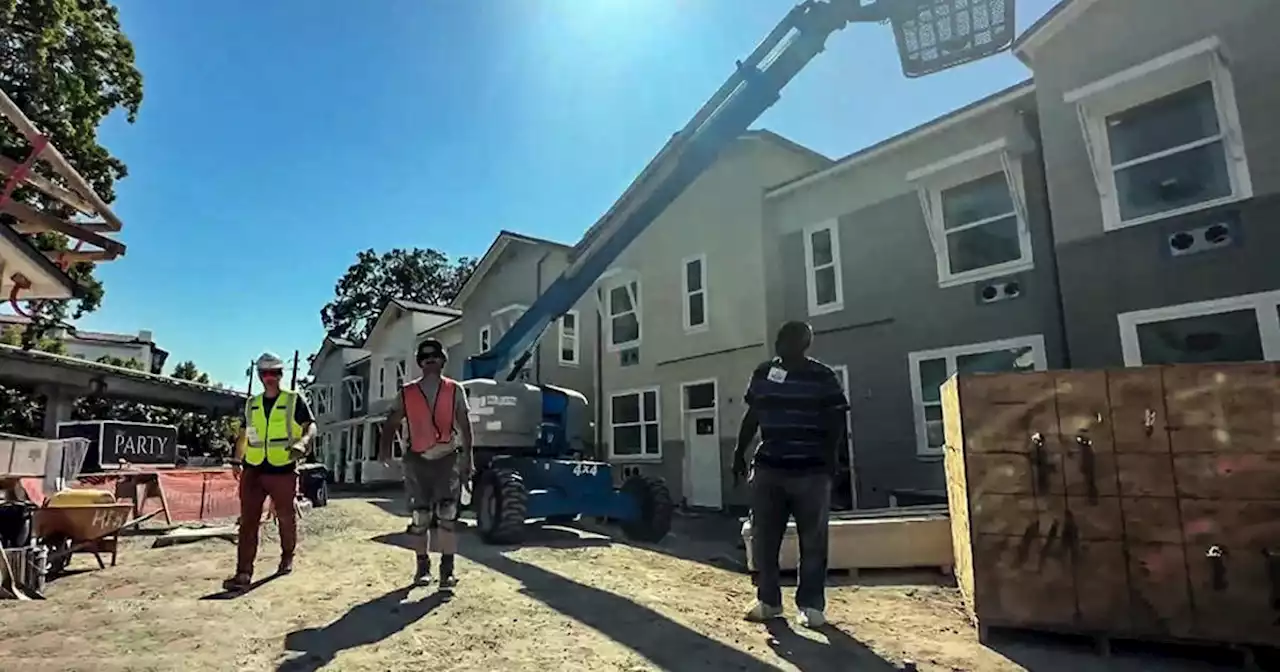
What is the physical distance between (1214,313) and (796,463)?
770cm

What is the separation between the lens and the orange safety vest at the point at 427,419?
5.69 metres

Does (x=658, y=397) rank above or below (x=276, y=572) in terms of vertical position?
above

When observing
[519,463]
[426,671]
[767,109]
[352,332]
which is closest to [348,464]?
[352,332]

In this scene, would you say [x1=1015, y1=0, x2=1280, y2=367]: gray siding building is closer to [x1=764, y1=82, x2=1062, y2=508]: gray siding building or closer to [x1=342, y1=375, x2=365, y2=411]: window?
[x1=764, y1=82, x2=1062, y2=508]: gray siding building

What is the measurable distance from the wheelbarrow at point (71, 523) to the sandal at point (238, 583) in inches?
66.8

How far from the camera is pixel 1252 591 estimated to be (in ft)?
12.6

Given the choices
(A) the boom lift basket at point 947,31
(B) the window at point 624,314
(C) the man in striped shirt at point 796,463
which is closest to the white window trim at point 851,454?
(A) the boom lift basket at point 947,31

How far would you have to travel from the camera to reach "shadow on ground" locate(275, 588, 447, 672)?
380 cm

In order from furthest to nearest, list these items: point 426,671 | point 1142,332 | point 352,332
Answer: point 352,332 → point 1142,332 → point 426,671

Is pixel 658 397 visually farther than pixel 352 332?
No

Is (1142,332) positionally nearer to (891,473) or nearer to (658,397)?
(891,473)

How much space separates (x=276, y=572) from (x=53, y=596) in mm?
1469

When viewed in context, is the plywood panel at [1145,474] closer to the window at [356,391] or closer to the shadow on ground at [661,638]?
the shadow on ground at [661,638]

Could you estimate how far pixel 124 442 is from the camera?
26438mm
